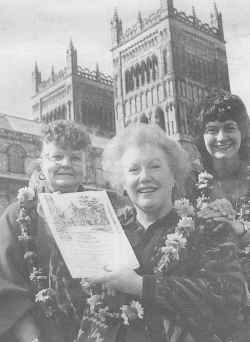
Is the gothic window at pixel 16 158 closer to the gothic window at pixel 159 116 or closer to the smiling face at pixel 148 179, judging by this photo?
the gothic window at pixel 159 116

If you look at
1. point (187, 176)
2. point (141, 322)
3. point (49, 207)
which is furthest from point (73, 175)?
point (141, 322)

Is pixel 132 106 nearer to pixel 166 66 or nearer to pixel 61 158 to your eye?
pixel 166 66

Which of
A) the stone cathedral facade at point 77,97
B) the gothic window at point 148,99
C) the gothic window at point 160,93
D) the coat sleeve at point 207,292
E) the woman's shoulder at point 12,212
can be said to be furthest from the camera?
the stone cathedral facade at point 77,97

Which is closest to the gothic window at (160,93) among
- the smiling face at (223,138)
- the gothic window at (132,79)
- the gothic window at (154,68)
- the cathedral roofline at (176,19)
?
the gothic window at (154,68)

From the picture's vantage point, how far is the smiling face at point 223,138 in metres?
3.15

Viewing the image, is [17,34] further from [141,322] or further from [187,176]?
[141,322]

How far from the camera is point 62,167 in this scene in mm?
2971

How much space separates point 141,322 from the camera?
2.62 m

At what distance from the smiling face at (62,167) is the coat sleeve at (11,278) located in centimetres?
27

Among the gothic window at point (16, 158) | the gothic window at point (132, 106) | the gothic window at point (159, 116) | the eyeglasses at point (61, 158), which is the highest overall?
the gothic window at point (132, 106)

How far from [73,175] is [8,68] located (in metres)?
3.50

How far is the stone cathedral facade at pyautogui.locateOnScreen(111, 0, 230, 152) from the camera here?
29.8 metres

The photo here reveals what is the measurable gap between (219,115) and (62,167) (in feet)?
3.19

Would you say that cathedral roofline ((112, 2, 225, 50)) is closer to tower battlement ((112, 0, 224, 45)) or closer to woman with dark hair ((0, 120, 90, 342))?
tower battlement ((112, 0, 224, 45))
